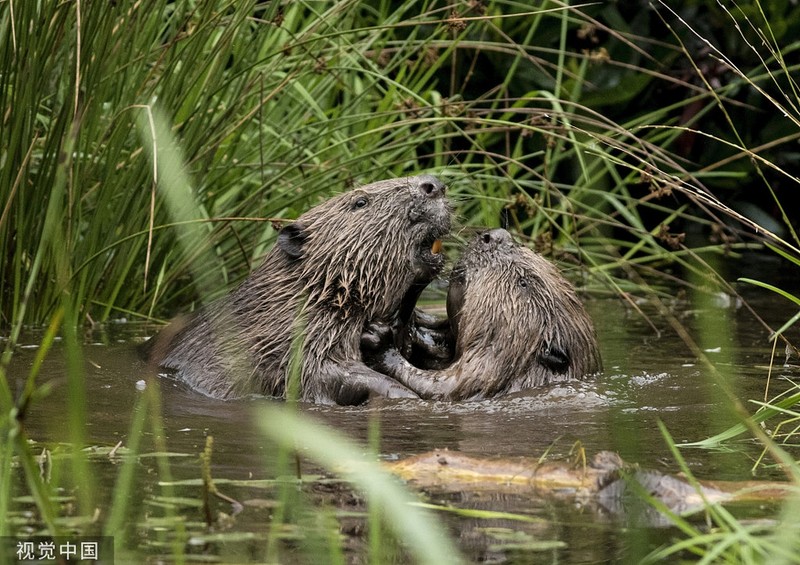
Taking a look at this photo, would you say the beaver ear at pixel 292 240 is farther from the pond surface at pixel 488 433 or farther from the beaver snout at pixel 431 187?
the pond surface at pixel 488 433

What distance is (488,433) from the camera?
4.41 m

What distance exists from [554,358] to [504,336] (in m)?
0.24

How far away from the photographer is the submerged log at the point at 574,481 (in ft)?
10.8

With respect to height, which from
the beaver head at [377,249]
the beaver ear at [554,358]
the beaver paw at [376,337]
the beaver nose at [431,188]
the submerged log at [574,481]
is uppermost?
the beaver nose at [431,188]

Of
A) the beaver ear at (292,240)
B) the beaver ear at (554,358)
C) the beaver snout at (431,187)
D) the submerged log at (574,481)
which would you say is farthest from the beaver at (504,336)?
the submerged log at (574,481)

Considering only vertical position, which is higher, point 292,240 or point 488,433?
point 292,240

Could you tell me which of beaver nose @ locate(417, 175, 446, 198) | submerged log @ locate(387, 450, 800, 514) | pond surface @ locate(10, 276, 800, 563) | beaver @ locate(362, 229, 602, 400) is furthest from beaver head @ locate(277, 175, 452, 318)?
submerged log @ locate(387, 450, 800, 514)

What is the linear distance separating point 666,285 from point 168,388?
4.17 m

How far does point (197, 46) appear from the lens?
564cm

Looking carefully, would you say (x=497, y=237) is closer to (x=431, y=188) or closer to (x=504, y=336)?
(x=431, y=188)

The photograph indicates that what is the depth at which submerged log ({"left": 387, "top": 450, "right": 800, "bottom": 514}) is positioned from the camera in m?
3.28

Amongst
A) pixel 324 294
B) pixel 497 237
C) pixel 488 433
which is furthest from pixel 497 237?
pixel 488 433

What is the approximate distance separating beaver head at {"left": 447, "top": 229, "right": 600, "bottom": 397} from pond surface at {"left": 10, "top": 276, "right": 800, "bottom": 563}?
14cm

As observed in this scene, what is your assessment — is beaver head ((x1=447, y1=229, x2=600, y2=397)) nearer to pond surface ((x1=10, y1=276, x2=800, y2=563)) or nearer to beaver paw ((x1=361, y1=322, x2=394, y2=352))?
pond surface ((x1=10, y1=276, x2=800, y2=563))
